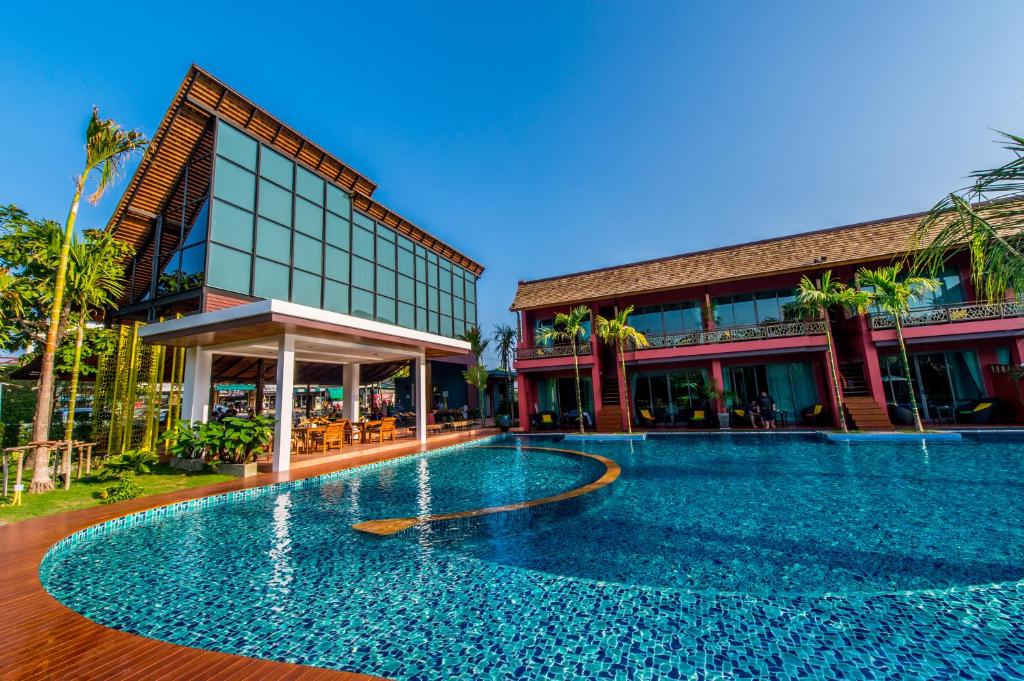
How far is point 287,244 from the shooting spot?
15.1 meters

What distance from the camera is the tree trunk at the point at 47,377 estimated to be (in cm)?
799

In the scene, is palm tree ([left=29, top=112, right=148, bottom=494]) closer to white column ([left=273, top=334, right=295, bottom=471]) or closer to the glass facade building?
the glass facade building

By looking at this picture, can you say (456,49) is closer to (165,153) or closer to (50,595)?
(165,153)

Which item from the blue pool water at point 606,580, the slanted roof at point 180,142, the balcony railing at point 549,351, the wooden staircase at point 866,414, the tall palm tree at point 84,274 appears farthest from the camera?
the balcony railing at point 549,351

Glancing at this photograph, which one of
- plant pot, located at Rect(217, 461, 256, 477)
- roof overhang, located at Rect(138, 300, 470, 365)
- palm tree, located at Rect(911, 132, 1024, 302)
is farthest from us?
plant pot, located at Rect(217, 461, 256, 477)

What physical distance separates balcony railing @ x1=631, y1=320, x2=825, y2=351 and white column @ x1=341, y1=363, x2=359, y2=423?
42.2 ft

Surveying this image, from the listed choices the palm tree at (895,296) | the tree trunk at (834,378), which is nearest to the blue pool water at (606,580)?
the tree trunk at (834,378)

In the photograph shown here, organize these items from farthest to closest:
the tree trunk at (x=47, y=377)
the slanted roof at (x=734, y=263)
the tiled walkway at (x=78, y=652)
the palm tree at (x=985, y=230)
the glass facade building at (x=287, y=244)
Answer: the slanted roof at (x=734, y=263)
the glass facade building at (x=287, y=244)
the tree trunk at (x=47, y=377)
the tiled walkway at (x=78, y=652)
the palm tree at (x=985, y=230)

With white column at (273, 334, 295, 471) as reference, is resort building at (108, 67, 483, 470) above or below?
above

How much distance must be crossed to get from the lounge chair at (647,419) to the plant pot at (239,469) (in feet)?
50.1

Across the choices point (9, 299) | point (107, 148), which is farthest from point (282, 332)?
point (9, 299)

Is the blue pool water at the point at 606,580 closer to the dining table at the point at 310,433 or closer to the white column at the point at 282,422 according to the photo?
the white column at the point at 282,422

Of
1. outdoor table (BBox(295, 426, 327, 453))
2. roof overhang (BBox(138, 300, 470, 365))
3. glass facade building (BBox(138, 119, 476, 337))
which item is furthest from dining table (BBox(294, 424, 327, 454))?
glass facade building (BBox(138, 119, 476, 337))

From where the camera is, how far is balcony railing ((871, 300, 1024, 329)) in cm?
1396
